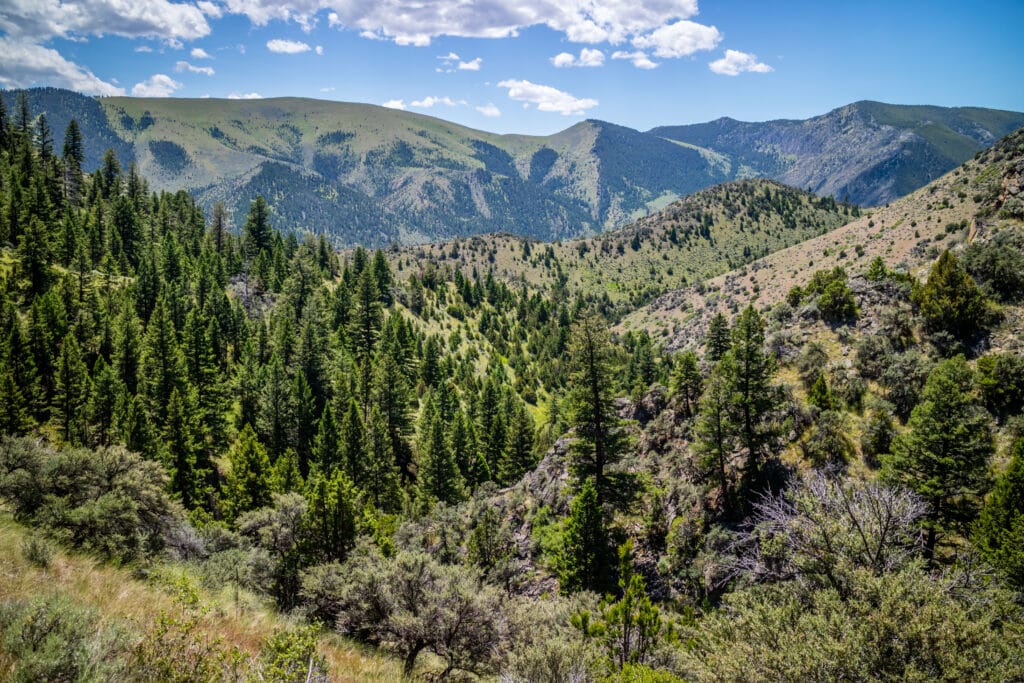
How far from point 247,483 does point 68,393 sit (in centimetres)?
2418

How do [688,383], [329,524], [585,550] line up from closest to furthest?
[585,550]
[329,524]
[688,383]

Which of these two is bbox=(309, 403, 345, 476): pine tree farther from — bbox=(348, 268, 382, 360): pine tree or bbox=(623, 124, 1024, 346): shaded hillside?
bbox=(623, 124, 1024, 346): shaded hillside

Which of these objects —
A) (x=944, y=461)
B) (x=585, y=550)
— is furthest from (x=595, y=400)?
(x=944, y=461)

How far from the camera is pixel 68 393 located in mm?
52156

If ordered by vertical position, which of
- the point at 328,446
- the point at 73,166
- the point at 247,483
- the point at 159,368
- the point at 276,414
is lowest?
the point at 328,446

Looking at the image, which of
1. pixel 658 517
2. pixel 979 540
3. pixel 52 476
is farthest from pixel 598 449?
pixel 52 476

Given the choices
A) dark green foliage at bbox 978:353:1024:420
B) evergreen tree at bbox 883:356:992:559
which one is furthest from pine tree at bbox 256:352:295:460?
dark green foliage at bbox 978:353:1024:420

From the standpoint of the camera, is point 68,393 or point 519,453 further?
point 519,453

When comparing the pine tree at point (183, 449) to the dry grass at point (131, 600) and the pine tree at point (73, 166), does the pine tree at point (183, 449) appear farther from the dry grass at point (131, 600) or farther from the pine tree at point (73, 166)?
the pine tree at point (73, 166)

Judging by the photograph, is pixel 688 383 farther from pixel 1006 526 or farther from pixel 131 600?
pixel 131 600

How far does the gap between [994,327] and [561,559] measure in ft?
97.3

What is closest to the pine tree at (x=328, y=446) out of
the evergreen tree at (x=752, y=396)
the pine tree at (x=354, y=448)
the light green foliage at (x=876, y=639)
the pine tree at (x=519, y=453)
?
the pine tree at (x=354, y=448)

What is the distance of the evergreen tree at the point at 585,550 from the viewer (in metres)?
27.7

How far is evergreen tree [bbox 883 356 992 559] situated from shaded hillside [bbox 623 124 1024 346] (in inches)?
1088
